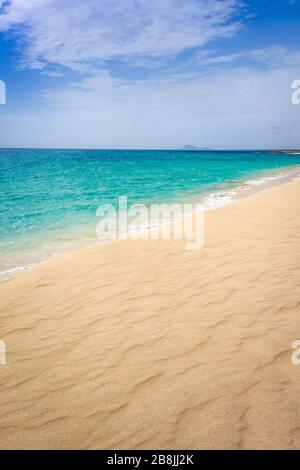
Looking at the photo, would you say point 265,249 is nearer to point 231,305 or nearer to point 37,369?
point 231,305

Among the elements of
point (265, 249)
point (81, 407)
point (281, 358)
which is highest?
point (265, 249)

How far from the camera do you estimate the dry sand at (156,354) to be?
2.02 meters

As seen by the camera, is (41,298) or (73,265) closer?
(41,298)

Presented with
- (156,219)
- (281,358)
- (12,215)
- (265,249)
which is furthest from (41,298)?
(12,215)

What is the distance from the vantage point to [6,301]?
4219 millimetres

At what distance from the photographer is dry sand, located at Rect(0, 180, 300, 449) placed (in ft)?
6.64

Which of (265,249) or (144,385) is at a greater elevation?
(265,249)

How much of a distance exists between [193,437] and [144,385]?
24.2 inches

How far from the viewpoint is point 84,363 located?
277 centimetres

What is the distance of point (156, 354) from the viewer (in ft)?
9.14
